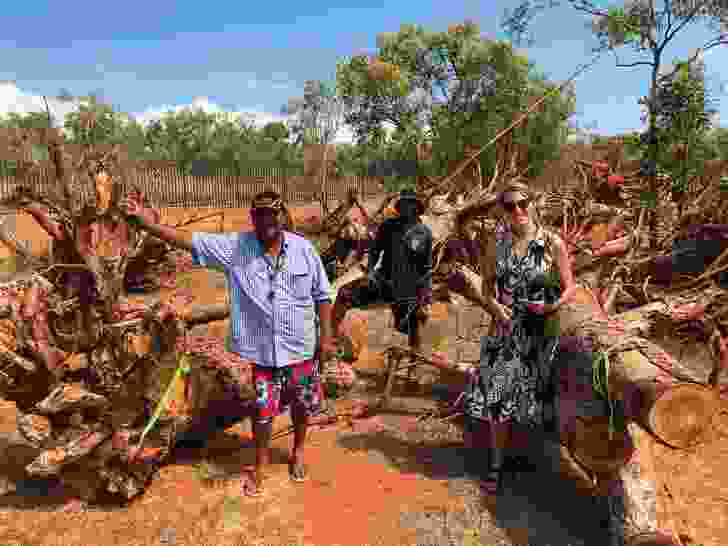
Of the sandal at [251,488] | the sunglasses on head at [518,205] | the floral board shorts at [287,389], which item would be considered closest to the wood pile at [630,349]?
the sunglasses on head at [518,205]

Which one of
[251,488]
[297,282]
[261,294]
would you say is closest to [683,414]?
[297,282]

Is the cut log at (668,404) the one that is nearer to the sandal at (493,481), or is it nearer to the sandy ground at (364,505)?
the sandy ground at (364,505)

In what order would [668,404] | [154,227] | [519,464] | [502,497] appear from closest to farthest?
[668,404] < [154,227] < [502,497] < [519,464]

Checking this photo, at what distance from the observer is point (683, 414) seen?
93.7 inches

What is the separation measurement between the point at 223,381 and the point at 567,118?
17349 mm

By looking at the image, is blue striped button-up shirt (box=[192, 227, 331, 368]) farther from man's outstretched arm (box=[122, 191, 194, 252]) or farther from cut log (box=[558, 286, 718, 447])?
cut log (box=[558, 286, 718, 447])

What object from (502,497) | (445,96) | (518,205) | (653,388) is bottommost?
(502,497)

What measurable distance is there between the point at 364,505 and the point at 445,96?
1527 cm

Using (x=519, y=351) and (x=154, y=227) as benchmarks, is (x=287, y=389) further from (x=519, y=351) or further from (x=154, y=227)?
(x=519, y=351)

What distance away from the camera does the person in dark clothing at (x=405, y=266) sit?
459 centimetres

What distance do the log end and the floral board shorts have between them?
173 centimetres

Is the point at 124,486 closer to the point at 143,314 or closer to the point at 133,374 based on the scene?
the point at 133,374

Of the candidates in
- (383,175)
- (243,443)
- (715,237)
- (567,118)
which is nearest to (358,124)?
(383,175)

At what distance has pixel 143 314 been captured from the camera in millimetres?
3029
